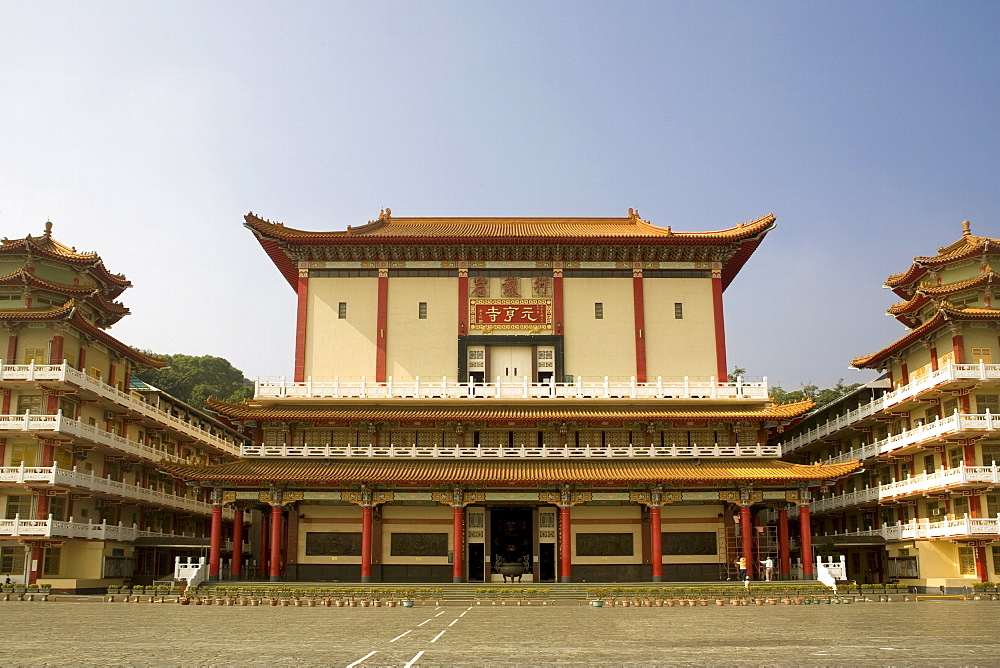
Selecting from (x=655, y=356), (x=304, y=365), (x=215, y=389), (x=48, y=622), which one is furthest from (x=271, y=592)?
(x=215, y=389)

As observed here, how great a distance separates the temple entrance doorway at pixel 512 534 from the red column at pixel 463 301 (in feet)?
36.0

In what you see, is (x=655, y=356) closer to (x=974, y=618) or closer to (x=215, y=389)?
(x=974, y=618)

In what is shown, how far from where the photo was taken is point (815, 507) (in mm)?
61000

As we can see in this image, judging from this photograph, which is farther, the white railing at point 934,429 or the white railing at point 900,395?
the white railing at point 900,395

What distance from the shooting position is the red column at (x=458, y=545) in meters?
46.2

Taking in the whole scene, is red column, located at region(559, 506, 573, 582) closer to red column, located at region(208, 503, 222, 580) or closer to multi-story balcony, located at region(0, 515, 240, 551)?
red column, located at region(208, 503, 222, 580)

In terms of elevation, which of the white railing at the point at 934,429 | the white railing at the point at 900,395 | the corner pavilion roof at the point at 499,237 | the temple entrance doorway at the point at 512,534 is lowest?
the temple entrance doorway at the point at 512,534

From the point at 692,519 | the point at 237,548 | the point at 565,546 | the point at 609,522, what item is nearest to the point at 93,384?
the point at 237,548

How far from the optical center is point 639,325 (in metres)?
55.5

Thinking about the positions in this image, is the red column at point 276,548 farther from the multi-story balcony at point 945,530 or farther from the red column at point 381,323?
the multi-story balcony at point 945,530

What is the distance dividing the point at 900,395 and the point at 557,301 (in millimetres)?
20003

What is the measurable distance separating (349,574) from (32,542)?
15.8 m

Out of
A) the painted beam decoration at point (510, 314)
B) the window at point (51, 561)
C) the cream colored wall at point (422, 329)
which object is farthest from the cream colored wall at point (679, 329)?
the window at point (51, 561)

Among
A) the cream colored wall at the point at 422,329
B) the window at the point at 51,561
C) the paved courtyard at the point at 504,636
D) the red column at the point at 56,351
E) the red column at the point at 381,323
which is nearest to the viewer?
the paved courtyard at the point at 504,636
